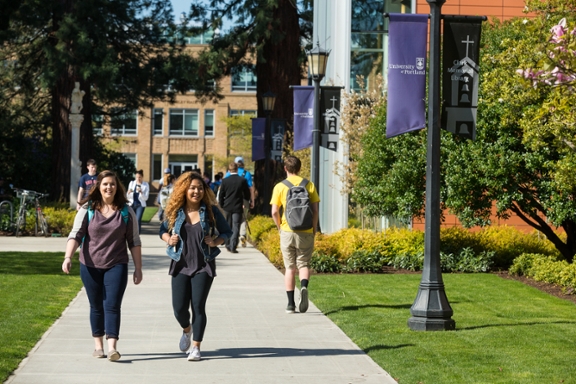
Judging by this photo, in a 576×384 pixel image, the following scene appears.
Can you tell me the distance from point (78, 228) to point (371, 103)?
1795 centimetres

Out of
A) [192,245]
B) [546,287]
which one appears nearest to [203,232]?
[192,245]

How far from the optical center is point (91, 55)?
3002 cm

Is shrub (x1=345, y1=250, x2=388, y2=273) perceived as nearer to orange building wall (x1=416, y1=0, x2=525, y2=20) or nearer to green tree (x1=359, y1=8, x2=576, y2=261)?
green tree (x1=359, y1=8, x2=576, y2=261)

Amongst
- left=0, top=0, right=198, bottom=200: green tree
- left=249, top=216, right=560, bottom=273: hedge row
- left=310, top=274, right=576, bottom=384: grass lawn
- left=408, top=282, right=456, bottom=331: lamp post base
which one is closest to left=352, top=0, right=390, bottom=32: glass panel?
left=0, top=0, right=198, bottom=200: green tree

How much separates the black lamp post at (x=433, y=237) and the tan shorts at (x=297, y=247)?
155cm

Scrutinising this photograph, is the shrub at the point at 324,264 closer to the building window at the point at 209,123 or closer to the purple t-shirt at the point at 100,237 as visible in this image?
the purple t-shirt at the point at 100,237

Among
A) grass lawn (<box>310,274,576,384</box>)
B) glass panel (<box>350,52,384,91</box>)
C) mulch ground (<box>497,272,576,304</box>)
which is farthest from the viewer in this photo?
glass panel (<box>350,52,384,91</box>)

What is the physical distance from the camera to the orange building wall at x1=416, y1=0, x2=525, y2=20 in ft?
92.0

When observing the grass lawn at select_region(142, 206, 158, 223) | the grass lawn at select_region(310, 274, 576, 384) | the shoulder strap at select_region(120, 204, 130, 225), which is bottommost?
the grass lawn at select_region(142, 206, 158, 223)

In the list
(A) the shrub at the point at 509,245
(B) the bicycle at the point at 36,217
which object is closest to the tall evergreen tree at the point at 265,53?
(B) the bicycle at the point at 36,217

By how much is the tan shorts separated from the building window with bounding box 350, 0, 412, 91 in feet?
55.1

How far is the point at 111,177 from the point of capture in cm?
848

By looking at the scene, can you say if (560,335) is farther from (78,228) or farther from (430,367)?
(78,228)

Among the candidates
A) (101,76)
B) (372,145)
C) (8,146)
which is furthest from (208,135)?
(372,145)
